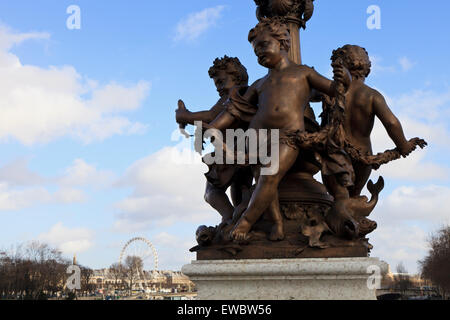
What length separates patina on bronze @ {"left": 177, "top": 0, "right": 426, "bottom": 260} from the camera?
4.84 metres

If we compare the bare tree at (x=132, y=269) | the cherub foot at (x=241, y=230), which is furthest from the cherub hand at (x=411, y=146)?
the bare tree at (x=132, y=269)

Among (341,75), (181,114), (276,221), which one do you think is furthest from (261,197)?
(181,114)

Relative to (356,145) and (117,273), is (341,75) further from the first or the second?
(117,273)

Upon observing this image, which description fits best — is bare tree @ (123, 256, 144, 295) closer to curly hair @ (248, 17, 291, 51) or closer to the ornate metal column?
the ornate metal column

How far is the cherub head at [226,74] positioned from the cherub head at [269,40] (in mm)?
639

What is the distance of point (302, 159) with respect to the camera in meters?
5.49

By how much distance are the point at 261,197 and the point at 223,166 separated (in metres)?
0.82

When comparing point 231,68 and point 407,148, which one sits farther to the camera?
point 231,68

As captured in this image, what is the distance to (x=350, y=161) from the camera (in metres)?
5.13

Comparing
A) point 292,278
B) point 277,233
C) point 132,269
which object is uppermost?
point 277,233

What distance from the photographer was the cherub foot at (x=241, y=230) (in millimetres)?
4891

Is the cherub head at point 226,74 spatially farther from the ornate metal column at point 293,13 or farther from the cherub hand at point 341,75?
the cherub hand at point 341,75

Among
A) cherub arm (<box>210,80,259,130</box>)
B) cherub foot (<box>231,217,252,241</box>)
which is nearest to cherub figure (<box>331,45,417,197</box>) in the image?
cherub arm (<box>210,80,259,130</box>)
